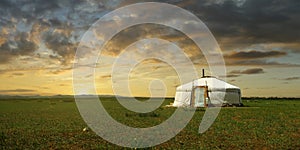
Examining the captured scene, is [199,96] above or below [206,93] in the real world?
below

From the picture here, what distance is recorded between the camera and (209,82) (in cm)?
4381

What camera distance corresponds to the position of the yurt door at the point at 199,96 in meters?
42.4

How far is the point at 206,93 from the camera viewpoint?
42.2 m

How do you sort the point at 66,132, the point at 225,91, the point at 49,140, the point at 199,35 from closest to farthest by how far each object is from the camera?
the point at 49,140, the point at 66,132, the point at 199,35, the point at 225,91

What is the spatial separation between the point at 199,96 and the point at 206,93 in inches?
40.2

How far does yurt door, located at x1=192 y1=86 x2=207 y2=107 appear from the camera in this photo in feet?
139

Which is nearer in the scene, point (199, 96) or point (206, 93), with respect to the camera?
point (206, 93)

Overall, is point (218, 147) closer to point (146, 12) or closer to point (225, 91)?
point (146, 12)

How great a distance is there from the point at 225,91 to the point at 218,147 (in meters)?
30.6

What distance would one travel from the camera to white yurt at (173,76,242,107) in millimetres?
42344

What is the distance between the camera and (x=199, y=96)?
140 feet

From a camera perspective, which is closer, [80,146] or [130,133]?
[80,146]

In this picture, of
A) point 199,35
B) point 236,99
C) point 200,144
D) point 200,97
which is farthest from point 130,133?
point 236,99

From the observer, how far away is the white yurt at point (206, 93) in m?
42.3
